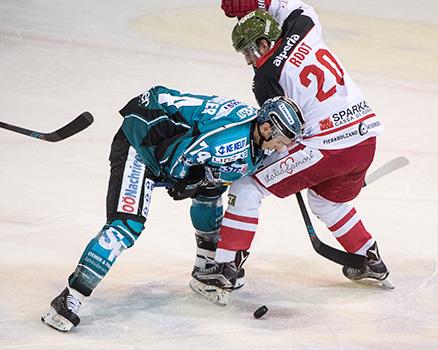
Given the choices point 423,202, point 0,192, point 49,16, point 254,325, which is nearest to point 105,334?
point 254,325

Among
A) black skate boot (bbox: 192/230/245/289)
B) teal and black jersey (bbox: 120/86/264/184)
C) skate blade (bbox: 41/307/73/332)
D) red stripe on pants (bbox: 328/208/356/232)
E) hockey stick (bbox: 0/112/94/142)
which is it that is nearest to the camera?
skate blade (bbox: 41/307/73/332)

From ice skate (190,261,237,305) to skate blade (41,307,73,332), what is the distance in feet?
2.09

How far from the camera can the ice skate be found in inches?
165

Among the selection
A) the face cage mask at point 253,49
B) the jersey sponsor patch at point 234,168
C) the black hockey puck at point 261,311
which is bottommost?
the black hockey puck at point 261,311

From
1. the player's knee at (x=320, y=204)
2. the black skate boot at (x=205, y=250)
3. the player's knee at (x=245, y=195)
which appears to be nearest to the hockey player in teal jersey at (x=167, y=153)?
the player's knee at (x=245, y=195)

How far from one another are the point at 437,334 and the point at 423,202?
1.45m

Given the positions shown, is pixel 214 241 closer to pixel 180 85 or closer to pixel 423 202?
pixel 423 202

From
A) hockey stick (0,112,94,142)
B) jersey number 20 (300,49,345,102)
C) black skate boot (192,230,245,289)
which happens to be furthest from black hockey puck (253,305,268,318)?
hockey stick (0,112,94,142)

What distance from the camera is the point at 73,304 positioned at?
3857mm

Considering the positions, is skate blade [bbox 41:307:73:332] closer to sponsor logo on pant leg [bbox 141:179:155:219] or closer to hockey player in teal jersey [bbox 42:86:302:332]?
hockey player in teal jersey [bbox 42:86:302:332]

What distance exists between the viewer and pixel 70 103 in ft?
21.1

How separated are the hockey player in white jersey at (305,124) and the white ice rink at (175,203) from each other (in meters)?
0.32

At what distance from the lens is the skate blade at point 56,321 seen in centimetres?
381

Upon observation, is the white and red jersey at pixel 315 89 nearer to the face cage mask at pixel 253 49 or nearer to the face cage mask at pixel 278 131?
the face cage mask at pixel 253 49
